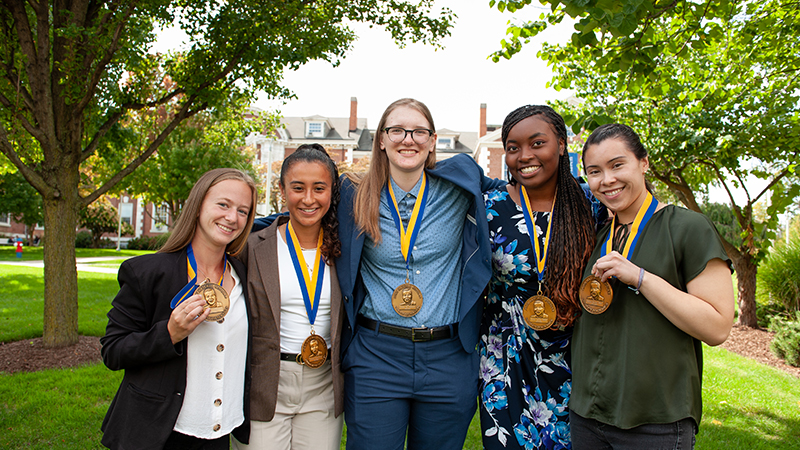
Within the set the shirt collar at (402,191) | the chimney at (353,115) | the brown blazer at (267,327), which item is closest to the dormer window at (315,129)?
the chimney at (353,115)

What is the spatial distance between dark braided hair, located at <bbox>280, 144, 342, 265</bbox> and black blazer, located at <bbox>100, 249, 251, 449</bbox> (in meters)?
0.88

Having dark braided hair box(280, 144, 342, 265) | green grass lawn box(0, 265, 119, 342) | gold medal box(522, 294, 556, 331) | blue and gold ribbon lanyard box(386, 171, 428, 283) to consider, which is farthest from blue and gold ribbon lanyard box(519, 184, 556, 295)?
green grass lawn box(0, 265, 119, 342)

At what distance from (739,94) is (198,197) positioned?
31.3 ft

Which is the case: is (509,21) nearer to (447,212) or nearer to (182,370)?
(447,212)

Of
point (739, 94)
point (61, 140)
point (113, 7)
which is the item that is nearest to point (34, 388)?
point (61, 140)

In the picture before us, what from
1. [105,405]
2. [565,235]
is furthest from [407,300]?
[105,405]

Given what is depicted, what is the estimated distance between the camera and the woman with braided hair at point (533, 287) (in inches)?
108

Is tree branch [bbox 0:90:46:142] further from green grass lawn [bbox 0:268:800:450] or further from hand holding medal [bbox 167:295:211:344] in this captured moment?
hand holding medal [bbox 167:295:211:344]

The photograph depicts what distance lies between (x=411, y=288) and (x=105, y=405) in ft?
14.8

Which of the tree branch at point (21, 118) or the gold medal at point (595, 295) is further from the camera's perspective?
the tree branch at point (21, 118)

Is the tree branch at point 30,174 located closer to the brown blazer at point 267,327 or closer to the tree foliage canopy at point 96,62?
the tree foliage canopy at point 96,62

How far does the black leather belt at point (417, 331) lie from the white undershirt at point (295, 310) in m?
0.31

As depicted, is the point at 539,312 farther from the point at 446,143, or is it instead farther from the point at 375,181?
the point at 446,143

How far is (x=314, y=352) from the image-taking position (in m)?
2.88
